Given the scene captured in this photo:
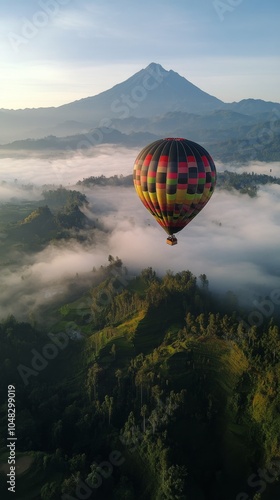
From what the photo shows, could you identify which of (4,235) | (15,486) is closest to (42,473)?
(15,486)

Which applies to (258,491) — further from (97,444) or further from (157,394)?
(97,444)

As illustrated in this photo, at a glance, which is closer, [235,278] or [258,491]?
[258,491]

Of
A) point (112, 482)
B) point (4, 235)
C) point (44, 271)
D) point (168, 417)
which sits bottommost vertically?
point (112, 482)
